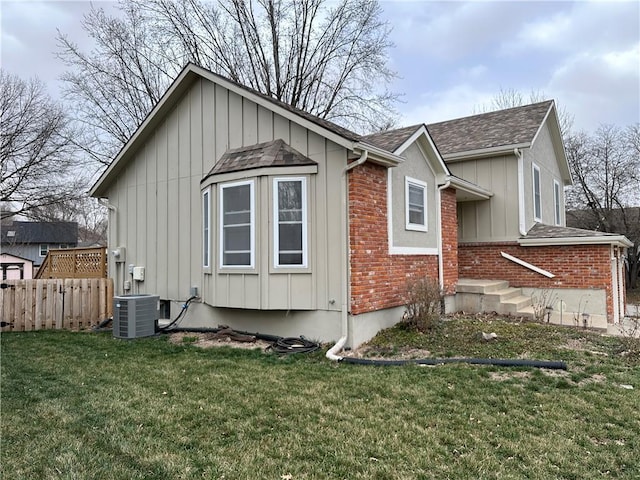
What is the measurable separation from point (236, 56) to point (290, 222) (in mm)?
16020

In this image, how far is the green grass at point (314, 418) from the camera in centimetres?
304

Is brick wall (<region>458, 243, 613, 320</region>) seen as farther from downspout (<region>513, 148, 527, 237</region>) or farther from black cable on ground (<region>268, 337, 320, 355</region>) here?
black cable on ground (<region>268, 337, 320, 355</region>)

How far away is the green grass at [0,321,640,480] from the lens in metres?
3.04

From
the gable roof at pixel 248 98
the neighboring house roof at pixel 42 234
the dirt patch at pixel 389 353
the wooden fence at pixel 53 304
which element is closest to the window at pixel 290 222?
the gable roof at pixel 248 98

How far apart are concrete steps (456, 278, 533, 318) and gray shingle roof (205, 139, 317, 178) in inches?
208

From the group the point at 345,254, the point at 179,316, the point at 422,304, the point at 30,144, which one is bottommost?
the point at 179,316

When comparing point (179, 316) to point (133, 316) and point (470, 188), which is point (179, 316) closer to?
point (133, 316)

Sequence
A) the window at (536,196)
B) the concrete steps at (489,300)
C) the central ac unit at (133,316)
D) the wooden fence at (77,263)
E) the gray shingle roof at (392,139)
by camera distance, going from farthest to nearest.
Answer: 1. the window at (536,196)
2. the wooden fence at (77,263)
3. the concrete steps at (489,300)
4. the central ac unit at (133,316)
5. the gray shingle roof at (392,139)

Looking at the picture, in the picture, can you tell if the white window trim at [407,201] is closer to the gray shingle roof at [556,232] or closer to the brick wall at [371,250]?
the brick wall at [371,250]

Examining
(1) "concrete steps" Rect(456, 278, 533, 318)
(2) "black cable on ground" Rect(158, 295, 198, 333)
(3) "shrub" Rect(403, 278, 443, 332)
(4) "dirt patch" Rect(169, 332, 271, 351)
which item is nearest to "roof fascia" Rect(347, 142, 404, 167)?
(3) "shrub" Rect(403, 278, 443, 332)

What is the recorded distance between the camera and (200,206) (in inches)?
349

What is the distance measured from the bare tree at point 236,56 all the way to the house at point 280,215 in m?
11.0

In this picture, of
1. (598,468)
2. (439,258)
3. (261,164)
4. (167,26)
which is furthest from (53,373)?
(167,26)

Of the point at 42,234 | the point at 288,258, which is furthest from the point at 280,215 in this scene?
the point at 42,234
